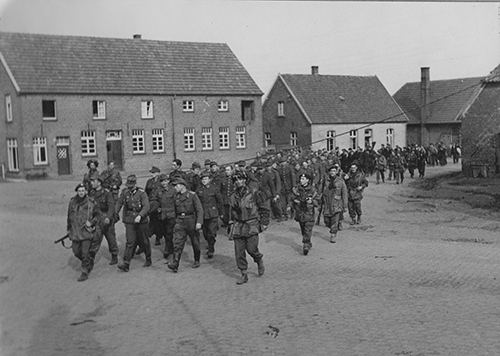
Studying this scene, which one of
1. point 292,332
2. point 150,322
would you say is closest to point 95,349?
point 150,322

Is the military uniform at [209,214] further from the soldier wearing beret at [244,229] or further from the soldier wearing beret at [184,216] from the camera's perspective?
the soldier wearing beret at [244,229]

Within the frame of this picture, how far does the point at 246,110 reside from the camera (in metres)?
42.6

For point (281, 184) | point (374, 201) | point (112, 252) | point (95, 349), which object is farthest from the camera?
point (374, 201)

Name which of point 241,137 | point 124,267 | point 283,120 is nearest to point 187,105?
point 241,137

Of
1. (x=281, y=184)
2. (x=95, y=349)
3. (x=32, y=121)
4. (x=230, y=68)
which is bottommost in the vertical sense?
(x=95, y=349)

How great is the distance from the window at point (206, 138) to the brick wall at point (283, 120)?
25.2 ft

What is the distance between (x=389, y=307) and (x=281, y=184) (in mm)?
9880

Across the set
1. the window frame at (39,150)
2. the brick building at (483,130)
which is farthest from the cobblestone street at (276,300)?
the window frame at (39,150)

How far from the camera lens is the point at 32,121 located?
3294 centimetres

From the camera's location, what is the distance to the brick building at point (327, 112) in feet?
149

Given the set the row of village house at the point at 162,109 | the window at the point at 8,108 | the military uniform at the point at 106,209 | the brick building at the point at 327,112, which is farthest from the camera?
the brick building at the point at 327,112

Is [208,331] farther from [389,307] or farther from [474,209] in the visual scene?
[474,209]

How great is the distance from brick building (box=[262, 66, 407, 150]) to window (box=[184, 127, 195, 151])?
805 cm

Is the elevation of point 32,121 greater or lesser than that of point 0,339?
greater
